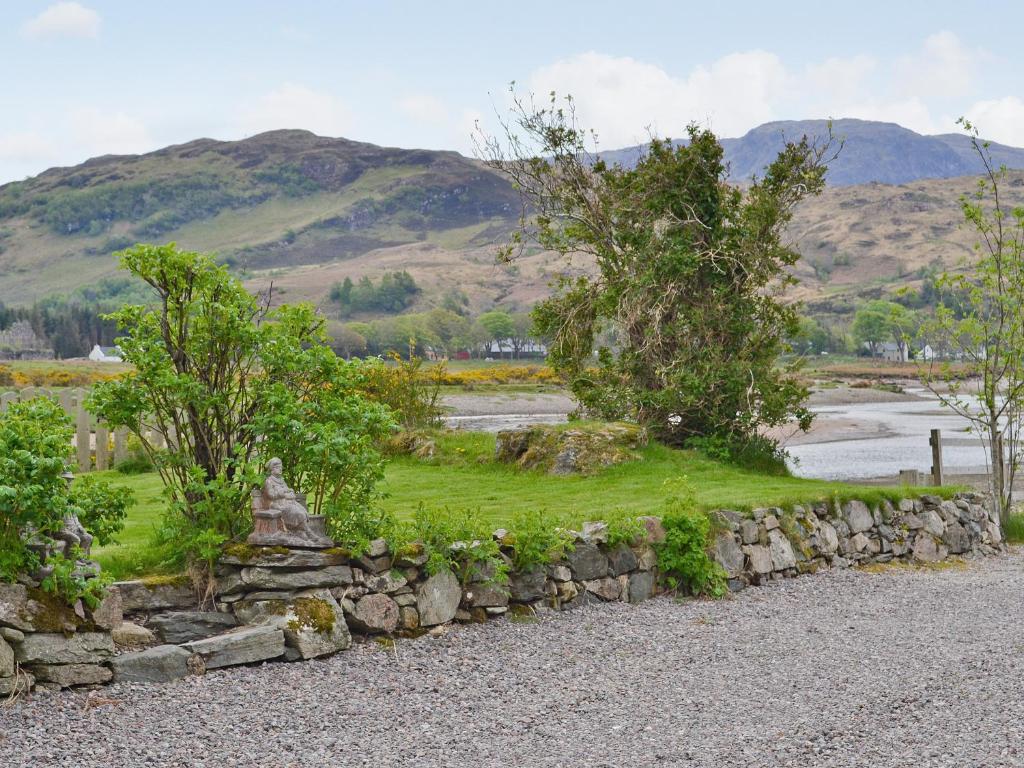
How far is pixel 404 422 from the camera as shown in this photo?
70.5ft

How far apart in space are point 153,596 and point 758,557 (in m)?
7.28

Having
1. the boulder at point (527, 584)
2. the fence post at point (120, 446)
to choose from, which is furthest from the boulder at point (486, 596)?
the fence post at point (120, 446)

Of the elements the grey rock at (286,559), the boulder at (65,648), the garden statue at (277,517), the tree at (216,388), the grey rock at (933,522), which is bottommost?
the grey rock at (933,522)

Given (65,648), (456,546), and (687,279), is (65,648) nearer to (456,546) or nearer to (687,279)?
(456,546)

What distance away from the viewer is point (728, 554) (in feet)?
39.8

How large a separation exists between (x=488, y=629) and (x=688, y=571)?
292 centimetres

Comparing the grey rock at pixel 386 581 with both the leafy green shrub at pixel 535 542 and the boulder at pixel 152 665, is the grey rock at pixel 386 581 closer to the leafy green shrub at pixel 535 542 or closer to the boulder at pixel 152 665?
the leafy green shrub at pixel 535 542

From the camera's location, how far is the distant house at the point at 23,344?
128 meters

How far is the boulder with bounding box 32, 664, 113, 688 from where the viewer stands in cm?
718

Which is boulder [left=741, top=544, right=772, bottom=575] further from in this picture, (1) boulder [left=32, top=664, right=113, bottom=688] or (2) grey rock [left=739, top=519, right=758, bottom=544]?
(1) boulder [left=32, top=664, right=113, bottom=688]

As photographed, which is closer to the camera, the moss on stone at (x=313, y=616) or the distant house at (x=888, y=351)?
the moss on stone at (x=313, y=616)

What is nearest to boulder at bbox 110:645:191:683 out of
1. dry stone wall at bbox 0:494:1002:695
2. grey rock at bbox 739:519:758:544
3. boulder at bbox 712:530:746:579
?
dry stone wall at bbox 0:494:1002:695

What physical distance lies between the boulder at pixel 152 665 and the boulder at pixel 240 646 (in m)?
0.15

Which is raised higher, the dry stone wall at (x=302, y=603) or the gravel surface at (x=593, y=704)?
the dry stone wall at (x=302, y=603)
